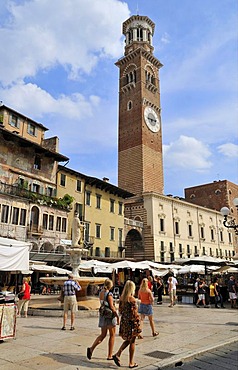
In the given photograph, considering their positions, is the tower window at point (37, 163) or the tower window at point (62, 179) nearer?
the tower window at point (37, 163)

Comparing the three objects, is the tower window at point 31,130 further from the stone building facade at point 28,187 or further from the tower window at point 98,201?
the tower window at point 98,201

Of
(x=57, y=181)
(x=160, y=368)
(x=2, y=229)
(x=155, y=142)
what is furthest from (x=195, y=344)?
(x=155, y=142)

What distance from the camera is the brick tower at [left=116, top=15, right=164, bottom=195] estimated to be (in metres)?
50.6

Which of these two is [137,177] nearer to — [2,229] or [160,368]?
[2,229]

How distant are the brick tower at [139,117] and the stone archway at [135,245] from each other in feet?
22.4

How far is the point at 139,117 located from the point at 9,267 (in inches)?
1827

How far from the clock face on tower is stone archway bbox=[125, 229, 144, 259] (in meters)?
18.5

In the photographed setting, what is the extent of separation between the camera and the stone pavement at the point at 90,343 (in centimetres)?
608

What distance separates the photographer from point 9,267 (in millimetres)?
8695

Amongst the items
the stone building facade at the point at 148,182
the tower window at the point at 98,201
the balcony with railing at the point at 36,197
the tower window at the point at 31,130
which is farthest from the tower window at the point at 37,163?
the stone building facade at the point at 148,182

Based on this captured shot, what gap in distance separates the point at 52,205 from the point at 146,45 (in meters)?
43.7

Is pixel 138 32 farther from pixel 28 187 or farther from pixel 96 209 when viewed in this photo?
pixel 28 187

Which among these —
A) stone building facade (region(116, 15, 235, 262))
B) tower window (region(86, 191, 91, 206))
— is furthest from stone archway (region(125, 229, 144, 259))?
tower window (region(86, 191, 91, 206))

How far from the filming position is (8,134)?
25.9 m
